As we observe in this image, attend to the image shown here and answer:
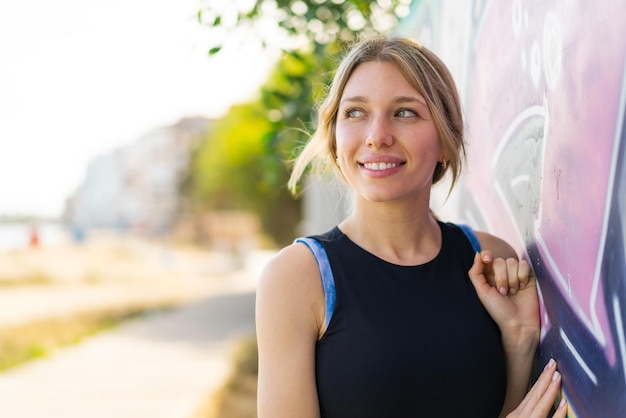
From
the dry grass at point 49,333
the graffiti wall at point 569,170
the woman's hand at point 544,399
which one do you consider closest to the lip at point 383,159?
the graffiti wall at point 569,170

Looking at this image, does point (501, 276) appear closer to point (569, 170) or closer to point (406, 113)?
point (569, 170)

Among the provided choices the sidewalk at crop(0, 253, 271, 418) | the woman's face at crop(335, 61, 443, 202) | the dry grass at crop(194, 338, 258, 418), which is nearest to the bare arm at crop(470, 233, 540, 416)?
the woman's face at crop(335, 61, 443, 202)

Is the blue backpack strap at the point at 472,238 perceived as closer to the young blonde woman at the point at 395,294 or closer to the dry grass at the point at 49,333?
the young blonde woman at the point at 395,294

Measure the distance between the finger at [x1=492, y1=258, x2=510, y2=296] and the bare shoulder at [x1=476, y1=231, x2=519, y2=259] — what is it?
0.54 ft

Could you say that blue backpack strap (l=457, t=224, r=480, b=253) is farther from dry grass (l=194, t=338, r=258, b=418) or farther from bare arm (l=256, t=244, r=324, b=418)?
dry grass (l=194, t=338, r=258, b=418)

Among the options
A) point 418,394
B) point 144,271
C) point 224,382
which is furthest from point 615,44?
point 144,271

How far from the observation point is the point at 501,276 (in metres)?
1.86

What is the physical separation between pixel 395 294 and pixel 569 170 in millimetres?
477

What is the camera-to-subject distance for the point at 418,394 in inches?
67.4

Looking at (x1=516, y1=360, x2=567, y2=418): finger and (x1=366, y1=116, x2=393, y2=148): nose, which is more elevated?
(x1=366, y1=116, x2=393, y2=148): nose

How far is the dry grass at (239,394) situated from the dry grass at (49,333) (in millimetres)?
2571

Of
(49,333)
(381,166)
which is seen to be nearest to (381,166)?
(381,166)

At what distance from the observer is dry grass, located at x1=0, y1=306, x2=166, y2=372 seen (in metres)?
8.79

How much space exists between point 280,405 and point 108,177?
100 metres
